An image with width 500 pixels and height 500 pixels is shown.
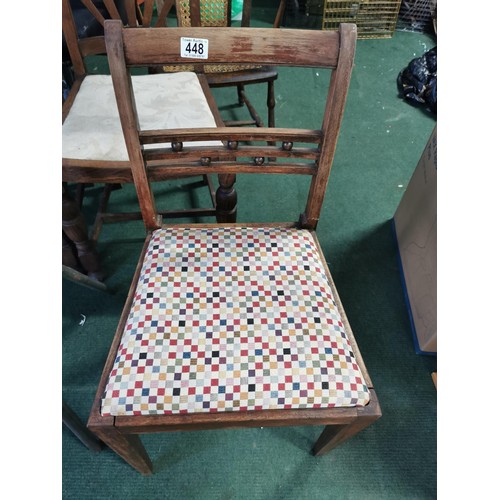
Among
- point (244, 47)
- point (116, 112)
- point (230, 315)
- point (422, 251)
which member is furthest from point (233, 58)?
point (422, 251)

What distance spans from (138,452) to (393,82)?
7.90 feet

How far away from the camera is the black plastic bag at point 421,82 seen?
2184mm

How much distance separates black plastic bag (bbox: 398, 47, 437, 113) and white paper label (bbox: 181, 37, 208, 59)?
190 centimetres

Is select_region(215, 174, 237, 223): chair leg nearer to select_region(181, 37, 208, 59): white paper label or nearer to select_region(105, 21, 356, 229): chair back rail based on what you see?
select_region(105, 21, 356, 229): chair back rail

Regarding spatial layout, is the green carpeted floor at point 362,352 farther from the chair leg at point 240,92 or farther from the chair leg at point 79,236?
the chair leg at point 240,92

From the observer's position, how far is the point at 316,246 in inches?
37.3

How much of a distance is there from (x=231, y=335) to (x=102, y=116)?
2.65 ft

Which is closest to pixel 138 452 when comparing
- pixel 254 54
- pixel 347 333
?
pixel 347 333

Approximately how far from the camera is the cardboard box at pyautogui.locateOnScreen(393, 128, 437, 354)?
48.1 inches

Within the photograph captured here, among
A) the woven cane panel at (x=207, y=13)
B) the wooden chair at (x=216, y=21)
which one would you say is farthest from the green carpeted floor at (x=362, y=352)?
the woven cane panel at (x=207, y=13)

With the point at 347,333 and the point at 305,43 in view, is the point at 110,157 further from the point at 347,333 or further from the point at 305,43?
the point at 347,333

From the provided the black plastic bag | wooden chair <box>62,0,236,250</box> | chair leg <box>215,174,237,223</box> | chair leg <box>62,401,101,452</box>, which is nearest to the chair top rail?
wooden chair <box>62,0,236,250</box>

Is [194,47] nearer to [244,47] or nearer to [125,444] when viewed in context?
[244,47]

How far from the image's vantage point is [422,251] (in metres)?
1.31
